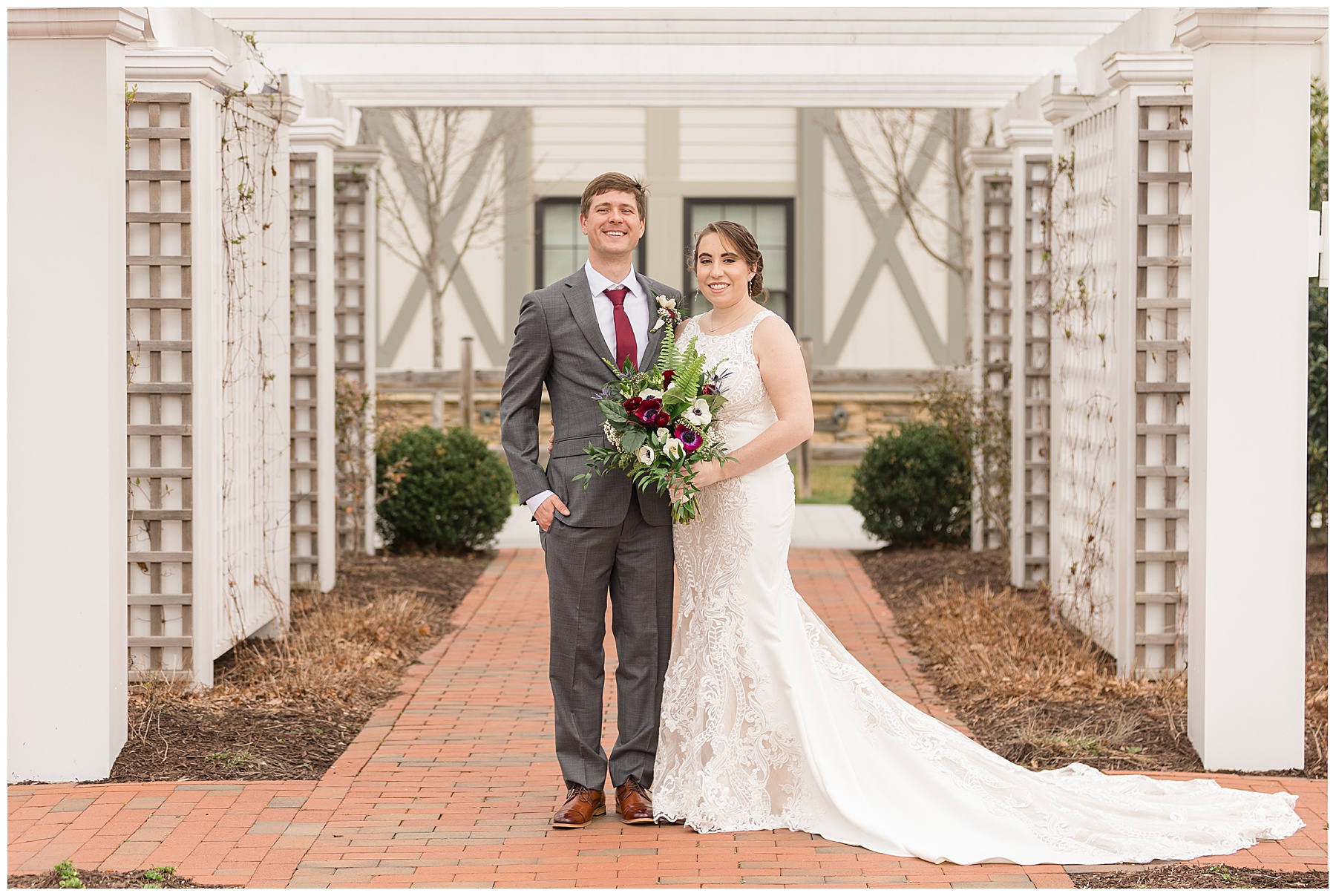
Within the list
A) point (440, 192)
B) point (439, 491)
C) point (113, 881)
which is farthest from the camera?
point (440, 192)

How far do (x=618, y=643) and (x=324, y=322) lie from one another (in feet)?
14.9

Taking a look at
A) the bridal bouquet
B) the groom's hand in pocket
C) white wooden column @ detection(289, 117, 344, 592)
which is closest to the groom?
the groom's hand in pocket

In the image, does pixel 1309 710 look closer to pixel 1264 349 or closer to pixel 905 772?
pixel 1264 349

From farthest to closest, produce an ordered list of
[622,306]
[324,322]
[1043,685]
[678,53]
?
[678,53] → [324,322] → [1043,685] → [622,306]

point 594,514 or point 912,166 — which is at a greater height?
point 912,166

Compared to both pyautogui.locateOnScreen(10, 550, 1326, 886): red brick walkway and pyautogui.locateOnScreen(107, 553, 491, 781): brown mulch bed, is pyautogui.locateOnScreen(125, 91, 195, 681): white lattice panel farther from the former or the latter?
pyautogui.locateOnScreen(10, 550, 1326, 886): red brick walkway

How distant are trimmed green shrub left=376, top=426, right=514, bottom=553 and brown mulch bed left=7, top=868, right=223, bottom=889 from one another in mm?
5829

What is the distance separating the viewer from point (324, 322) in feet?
28.0

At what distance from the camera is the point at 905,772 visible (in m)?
4.46

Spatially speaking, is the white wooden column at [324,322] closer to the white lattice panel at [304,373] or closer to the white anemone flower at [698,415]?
the white lattice panel at [304,373]

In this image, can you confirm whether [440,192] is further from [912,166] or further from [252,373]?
[252,373]

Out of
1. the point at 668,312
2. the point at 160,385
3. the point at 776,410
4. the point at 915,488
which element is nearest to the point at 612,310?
the point at 668,312

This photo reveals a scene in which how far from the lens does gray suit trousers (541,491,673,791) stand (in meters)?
4.53

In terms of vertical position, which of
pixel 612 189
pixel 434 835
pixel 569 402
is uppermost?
pixel 612 189
